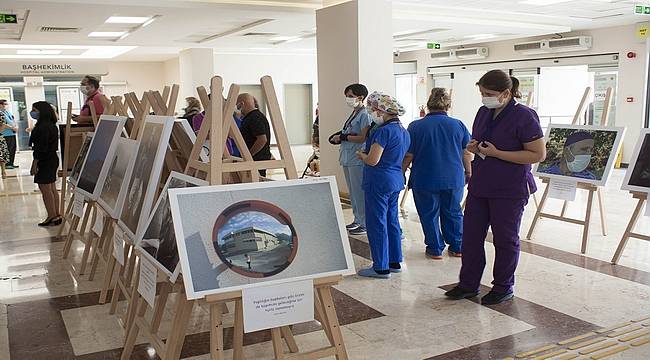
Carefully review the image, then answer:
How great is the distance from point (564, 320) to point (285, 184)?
213 centimetres

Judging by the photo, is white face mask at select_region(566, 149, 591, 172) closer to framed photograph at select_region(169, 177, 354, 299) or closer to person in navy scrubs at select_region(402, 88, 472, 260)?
person in navy scrubs at select_region(402, 88, 472, 260)

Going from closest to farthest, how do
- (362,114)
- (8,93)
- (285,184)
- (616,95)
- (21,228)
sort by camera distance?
(285,184)
(362,114)
(21,228)
(616,95)
(8,93)

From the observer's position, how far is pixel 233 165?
9.34ft

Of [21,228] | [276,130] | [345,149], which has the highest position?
[276,130]

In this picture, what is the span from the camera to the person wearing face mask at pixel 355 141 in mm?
5598

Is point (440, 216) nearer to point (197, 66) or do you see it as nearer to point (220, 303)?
point (220, 303)

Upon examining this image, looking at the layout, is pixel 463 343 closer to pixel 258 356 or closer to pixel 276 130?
pixel 258 356

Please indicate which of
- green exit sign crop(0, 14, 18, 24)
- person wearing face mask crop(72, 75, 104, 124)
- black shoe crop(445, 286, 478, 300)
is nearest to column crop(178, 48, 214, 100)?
green exit sign crop(0, 14, 18, 24)

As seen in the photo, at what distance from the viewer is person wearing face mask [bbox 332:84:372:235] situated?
560 centimetres

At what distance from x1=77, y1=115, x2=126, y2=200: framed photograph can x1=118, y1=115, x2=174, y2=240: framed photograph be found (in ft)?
2.25

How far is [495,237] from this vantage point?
3828mm

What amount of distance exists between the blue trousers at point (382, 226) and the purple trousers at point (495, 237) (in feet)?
2.11

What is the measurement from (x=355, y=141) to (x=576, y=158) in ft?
6.91

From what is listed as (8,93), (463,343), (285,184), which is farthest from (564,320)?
(8,93)
